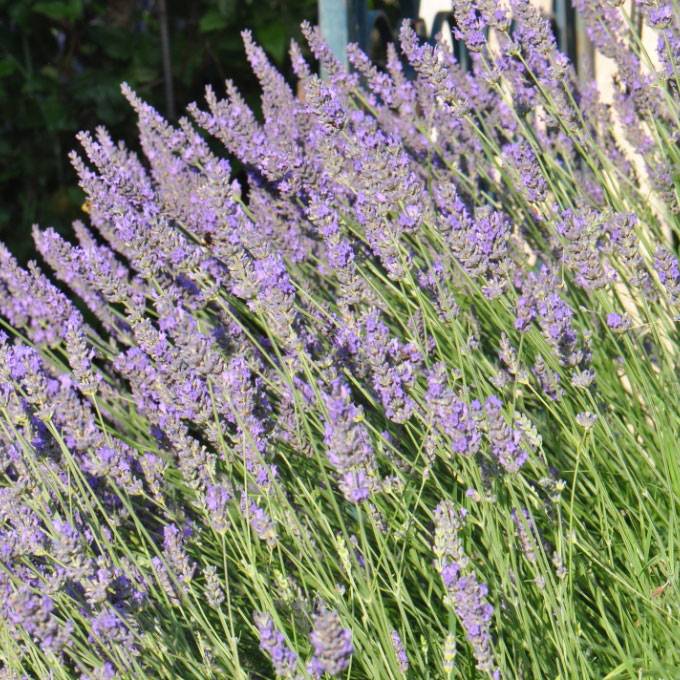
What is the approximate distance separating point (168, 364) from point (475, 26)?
2.96 ft

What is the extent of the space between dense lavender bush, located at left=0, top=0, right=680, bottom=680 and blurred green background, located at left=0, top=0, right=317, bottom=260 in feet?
7.61

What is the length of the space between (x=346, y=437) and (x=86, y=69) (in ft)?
13.9

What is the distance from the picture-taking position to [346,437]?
1.43 m

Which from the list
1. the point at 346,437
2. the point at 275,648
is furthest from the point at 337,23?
the point at 275,648

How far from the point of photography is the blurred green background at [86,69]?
4.99 metres

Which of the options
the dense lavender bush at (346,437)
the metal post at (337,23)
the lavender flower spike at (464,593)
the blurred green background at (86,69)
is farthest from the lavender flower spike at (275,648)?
the blurred green background at (86,69)

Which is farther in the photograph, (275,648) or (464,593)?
(464,593)

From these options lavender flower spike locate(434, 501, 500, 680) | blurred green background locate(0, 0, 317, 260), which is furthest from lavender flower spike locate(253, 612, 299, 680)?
blurred green background locate(0, 0, 317, 260)

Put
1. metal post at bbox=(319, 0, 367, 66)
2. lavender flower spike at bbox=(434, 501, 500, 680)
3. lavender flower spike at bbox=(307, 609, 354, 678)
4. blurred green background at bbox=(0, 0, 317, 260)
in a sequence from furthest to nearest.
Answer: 1. blurred green background at bbox=(0, 0, 317, 260)
2. metal post at bbox=(319, 0, 367, 66)
3. lavender flower spike at bbox=(434, 501, 500, 680)
4. lavender flower spike at bbox=(307, 609, 354, 678)

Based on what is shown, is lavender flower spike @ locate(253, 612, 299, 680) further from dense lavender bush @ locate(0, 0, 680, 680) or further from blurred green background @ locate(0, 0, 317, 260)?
blurred green background @ locate(0, 0, 317, 260)

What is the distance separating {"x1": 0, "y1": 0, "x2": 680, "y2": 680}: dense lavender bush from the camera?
1.69m

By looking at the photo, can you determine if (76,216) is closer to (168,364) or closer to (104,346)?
(104,346)

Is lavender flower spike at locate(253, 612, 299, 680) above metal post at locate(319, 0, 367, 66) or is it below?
below

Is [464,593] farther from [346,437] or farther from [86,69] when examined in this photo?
[86,69]
